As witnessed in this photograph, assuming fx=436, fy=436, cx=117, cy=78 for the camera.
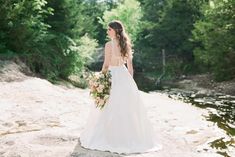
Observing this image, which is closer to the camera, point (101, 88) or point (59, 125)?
point (101, 88)

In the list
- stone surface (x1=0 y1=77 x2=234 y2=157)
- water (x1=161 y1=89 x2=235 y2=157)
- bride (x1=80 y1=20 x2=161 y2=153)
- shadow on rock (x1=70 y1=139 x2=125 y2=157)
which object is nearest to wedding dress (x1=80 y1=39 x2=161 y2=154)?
bride (x1=80 y1=20 x2=161 y2=153)

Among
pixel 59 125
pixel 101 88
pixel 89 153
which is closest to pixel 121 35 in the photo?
pixel 101 88

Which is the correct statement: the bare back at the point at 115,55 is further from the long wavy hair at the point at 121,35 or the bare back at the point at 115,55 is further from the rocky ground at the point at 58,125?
the rocky ground at the point at 58,125

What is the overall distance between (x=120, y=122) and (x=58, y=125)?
2807 millimetres

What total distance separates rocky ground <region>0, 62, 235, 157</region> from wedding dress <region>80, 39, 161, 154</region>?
0.28m

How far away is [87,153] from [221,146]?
3.71 metres

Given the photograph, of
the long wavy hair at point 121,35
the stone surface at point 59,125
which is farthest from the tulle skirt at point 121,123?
the long wavy hair at point 121,35

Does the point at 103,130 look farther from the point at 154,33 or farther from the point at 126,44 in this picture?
the point at 154,33

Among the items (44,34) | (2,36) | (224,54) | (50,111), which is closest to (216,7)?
(224,54)

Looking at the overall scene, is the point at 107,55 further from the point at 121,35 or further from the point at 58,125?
the point at 58,125

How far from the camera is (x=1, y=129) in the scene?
1048 cm

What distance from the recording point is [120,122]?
8.87 meters

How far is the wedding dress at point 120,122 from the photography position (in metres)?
8.77

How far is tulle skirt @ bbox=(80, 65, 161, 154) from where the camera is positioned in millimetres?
8758
